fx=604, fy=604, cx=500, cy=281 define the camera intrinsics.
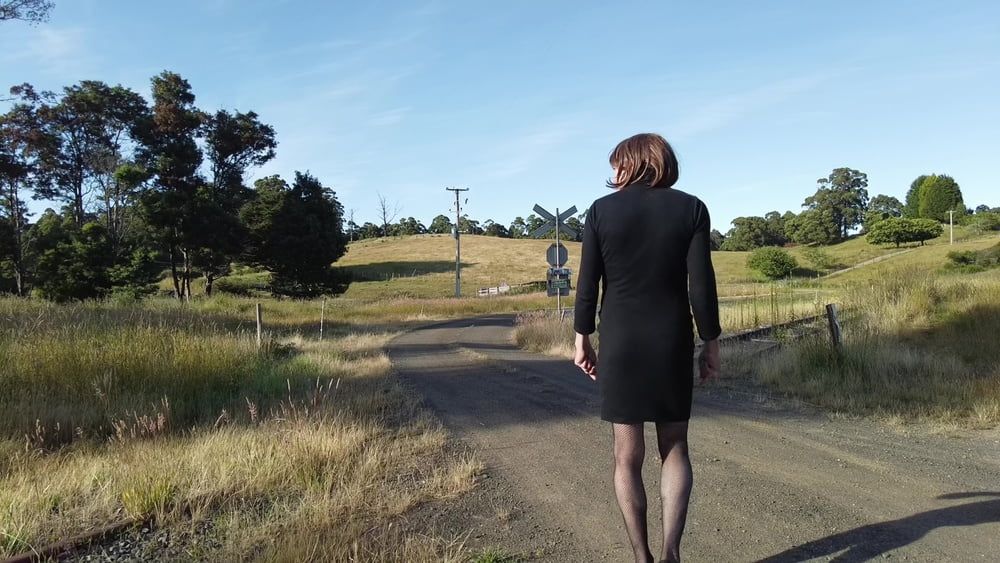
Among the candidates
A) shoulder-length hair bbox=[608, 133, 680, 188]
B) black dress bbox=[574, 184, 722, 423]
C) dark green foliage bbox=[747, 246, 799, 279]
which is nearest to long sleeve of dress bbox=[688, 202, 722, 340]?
black dress bbox=[574, 184, 722, 423]

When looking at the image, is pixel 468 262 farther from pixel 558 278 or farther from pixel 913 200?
pixel 913 200

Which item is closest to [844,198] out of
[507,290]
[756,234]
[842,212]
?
[842,212]

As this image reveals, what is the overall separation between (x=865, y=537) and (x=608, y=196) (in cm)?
247

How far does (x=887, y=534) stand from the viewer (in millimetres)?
3439

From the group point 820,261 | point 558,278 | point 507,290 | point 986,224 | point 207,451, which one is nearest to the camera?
point 207,451

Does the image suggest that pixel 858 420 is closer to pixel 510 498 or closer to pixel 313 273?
pixel 510 498

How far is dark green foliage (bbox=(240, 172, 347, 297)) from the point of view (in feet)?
143

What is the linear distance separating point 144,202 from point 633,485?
38.3m

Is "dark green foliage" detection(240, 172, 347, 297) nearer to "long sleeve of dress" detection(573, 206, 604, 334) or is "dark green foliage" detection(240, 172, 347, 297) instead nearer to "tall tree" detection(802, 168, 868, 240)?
"long sleeve of dress" detection(573, 206, 604, 334)

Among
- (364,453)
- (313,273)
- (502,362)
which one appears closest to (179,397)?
(364,453)

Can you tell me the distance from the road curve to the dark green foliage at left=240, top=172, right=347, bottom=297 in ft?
128

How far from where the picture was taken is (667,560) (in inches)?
111

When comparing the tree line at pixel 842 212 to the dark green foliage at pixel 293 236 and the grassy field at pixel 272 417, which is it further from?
the grassy field at pixel 272 417

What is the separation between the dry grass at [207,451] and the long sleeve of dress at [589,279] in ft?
4.58
